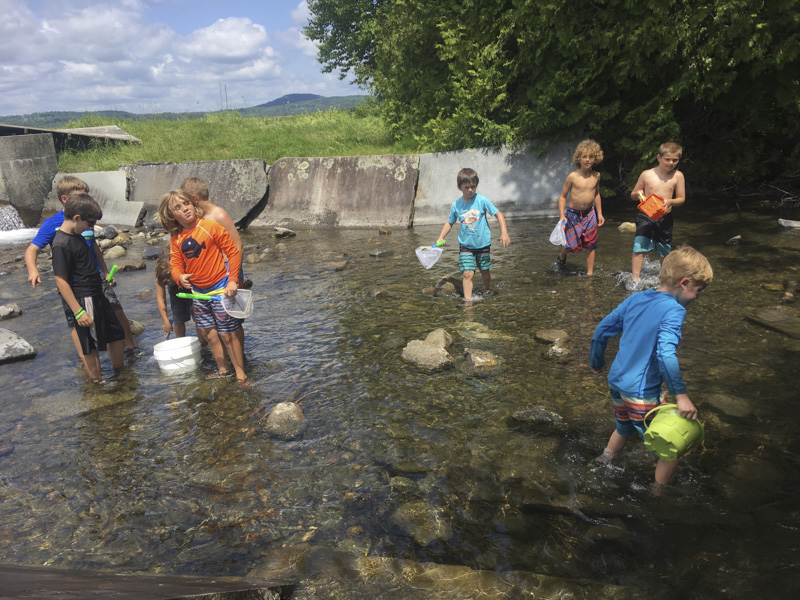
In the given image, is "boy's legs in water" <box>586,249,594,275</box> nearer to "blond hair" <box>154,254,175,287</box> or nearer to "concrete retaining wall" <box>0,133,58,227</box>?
"blond hair" <box>154,254,175,287</box>

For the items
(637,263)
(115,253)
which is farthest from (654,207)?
(115,253)

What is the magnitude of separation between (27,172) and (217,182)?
7.18 meters

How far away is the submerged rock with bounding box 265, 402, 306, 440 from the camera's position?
4613 mm

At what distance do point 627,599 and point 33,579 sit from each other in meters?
2.62

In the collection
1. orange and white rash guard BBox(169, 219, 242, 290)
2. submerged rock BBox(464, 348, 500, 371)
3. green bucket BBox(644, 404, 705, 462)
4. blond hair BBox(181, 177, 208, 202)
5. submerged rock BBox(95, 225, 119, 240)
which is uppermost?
blond hair BBox(181, 177, 208, 202)

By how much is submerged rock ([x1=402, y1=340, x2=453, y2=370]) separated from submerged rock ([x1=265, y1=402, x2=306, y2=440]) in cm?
137

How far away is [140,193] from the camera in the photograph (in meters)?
16.2

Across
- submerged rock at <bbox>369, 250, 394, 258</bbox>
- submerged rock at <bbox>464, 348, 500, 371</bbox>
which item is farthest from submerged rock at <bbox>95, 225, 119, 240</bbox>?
submerged rock at <bbox>464, 348, 500, 371</bbox>

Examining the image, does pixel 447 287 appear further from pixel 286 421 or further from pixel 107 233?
pixel 107 233

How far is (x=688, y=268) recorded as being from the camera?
3275 millimetres

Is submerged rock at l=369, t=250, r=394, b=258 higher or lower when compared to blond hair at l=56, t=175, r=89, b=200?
lower

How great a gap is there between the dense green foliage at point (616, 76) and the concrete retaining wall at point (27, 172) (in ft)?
37.7

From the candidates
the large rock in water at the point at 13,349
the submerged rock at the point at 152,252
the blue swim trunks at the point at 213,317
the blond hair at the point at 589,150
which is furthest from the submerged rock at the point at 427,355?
the submerged rock at the point at 152,252

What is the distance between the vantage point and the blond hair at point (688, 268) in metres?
3.26
